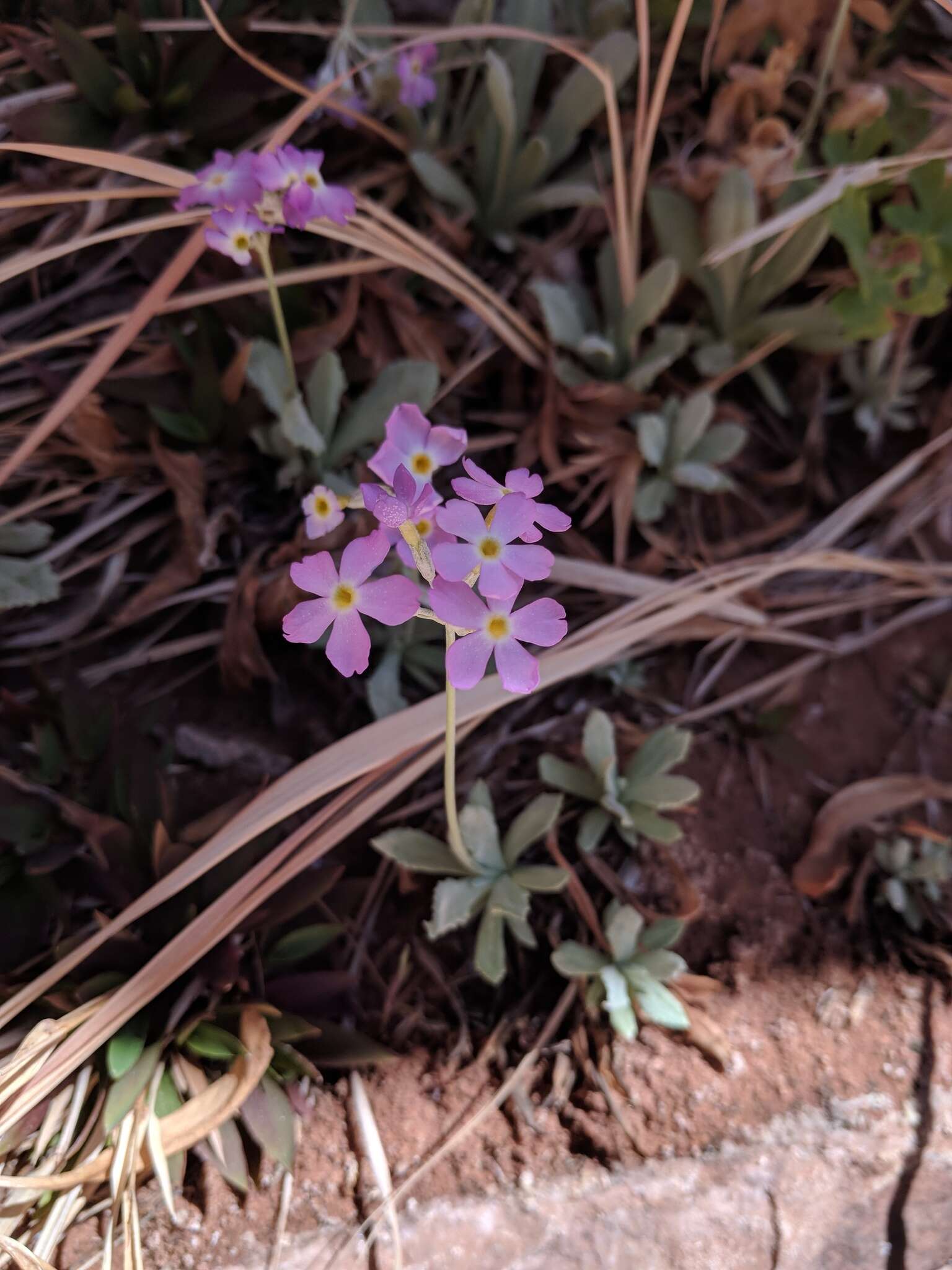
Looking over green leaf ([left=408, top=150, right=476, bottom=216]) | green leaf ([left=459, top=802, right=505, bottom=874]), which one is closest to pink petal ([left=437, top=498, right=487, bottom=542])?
green leaf ([left=459, top=802, right=505, bottom=874])

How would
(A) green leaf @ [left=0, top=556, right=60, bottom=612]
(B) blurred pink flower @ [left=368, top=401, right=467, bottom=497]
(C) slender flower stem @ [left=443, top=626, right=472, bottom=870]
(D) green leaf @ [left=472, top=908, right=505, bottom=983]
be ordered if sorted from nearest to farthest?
(C) slender flower stem @ [left=443, top=626, right=472, bottom=870]
(B) blurred pink flower @ [left=368, top=401, right=467, bottom=497]
(D) green leaf @ [left=472, top=908, right=505, bottom=983]
(A) green leaf @ [left=0, top=556, right=60, bottom=612]

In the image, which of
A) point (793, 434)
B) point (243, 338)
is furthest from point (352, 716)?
point (793, 434)

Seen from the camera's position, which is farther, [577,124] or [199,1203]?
[577,124]

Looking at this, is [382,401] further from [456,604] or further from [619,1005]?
[619,1005]

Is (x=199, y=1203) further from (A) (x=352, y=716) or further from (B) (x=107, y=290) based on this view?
(B) (x=107, y=290)

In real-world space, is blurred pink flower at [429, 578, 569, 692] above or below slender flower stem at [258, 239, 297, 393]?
below

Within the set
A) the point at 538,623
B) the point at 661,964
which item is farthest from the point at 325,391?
the point at 661,964

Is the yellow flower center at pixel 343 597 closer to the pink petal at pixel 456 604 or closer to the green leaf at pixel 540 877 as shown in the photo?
the pink petal at pixel 456 604

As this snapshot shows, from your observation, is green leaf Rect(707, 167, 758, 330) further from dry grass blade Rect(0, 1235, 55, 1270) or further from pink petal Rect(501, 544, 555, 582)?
dry grass blade Rect(0, 1235, 55, 1270)
